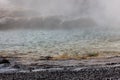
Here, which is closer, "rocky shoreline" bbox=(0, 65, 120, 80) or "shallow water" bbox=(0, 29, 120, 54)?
"rocky shoreline" bbox=(0, 65, 120, 80)

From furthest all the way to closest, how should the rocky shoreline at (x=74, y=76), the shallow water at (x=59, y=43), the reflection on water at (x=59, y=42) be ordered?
the reflection on water at (x=59, y=42) < the shallow water at (x=59, y=43) < the rocky shoreline at (x=74, y=76)

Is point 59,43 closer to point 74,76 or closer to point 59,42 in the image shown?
point 59,42

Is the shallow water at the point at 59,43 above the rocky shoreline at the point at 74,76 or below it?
above

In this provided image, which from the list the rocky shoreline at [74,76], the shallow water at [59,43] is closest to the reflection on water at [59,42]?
the shallow water at [59,43]

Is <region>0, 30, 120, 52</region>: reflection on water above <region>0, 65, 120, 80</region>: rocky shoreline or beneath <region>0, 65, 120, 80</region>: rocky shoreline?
above

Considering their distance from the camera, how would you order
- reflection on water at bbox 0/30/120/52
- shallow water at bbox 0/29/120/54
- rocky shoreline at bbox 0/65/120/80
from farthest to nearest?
reflection on water at bbox 0/30/120/52 < shallow water at bbox 0/29/120/54 < rocky shoreline at bbox 0/65/120/80

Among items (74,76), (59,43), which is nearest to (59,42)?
(59,43)

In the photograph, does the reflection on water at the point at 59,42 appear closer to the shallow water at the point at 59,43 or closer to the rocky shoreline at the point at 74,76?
the shallow water at the point at 59,43

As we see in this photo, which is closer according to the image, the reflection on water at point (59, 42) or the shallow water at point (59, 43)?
the shallow water at point (59, 43)

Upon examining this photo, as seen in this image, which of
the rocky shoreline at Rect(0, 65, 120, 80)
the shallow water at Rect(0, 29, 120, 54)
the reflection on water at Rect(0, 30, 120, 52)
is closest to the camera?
the rocky shoreline at Rect(0, 65, 120, 80)

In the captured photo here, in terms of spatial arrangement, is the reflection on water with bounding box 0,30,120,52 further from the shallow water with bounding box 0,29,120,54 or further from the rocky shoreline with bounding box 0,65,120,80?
the rocky shoreline with bounding box 0,65,120,80

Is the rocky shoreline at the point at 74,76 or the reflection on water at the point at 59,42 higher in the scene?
the reflection on water at the point at 59,42

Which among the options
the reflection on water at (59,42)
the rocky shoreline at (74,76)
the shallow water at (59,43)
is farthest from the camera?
the reflection on water at (59,42)

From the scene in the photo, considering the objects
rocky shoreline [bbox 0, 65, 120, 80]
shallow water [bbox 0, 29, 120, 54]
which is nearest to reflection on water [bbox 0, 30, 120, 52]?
shallow water [bbox 0, 29, 120, 54]
